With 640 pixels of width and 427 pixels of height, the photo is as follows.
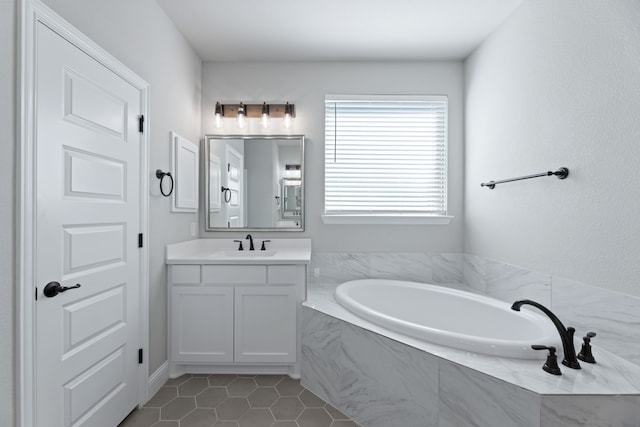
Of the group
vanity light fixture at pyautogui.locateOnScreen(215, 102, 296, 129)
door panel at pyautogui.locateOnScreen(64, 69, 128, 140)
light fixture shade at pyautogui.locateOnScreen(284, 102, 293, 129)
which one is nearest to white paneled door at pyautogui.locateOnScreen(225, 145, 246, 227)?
vanity light fixture at pyautogui.locateOnScreen(215, 102, 296, 129)

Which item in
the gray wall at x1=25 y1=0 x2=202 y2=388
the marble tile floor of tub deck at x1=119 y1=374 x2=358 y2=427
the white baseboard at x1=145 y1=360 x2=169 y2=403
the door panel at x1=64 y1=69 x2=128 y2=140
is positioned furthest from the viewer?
the white baseboard at x1=145 y1=360 x2=169 y2=403

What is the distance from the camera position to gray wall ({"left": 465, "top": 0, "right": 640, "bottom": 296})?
1396 millimetres

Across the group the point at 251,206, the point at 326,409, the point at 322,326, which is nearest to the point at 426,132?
the point at 251,206

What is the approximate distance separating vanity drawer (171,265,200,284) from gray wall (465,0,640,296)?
7.25 ft

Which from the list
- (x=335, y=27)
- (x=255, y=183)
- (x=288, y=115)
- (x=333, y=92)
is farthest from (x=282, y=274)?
(x=335, y=27)

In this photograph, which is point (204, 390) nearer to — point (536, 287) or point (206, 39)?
point (536, 287)

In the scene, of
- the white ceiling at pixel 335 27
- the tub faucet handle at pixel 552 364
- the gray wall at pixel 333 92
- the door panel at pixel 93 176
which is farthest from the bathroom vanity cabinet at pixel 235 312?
the white ceiling at pixel 335 27

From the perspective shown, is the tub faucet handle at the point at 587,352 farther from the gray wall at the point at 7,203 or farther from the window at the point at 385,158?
the gray wall at the point at 7,203

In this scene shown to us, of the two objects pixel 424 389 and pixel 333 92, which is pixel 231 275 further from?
pixel 333 92

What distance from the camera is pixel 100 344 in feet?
5.18

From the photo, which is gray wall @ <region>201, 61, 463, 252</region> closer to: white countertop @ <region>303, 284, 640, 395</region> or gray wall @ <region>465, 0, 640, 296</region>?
gray wall @ <region>465, 0, 640, 296</region>

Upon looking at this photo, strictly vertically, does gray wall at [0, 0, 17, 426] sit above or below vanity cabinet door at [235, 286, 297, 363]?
above

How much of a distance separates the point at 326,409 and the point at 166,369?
3.83ft

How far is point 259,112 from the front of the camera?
9.29 feet
